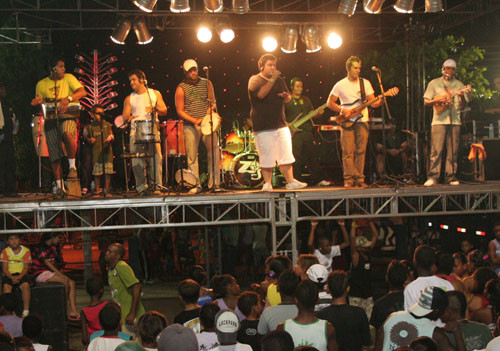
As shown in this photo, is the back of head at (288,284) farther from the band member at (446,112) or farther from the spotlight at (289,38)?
the spotlight at (289,38)

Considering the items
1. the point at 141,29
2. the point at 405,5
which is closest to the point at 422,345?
the point at 405,5

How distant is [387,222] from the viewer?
14.9 metres

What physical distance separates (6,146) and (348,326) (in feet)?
23.7

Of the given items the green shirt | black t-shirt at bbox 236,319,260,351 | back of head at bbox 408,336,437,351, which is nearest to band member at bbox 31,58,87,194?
the green shirt

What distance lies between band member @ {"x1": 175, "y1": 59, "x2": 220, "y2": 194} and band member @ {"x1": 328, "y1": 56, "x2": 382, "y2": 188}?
1939mm

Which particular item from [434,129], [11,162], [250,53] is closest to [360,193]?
[434,129]

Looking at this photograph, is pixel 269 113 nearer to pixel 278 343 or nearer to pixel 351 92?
pixel 351 92

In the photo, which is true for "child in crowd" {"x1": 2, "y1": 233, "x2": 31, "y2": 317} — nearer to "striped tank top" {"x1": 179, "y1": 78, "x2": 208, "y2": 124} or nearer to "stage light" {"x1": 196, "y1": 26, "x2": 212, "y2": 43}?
"striped tank top" {"x1": 179, "y1": 78, "x2": 208, "y2": 124}

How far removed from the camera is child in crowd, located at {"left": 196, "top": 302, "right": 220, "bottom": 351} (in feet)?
15.8

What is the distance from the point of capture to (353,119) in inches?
397

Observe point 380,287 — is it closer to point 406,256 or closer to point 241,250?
point 406,256

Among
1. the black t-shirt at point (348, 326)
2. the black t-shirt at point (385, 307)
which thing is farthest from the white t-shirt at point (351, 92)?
the black t-shirt at point (348, 326)

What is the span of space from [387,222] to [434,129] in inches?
194

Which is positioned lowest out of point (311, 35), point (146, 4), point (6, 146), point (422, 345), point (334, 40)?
point (422, 345)
